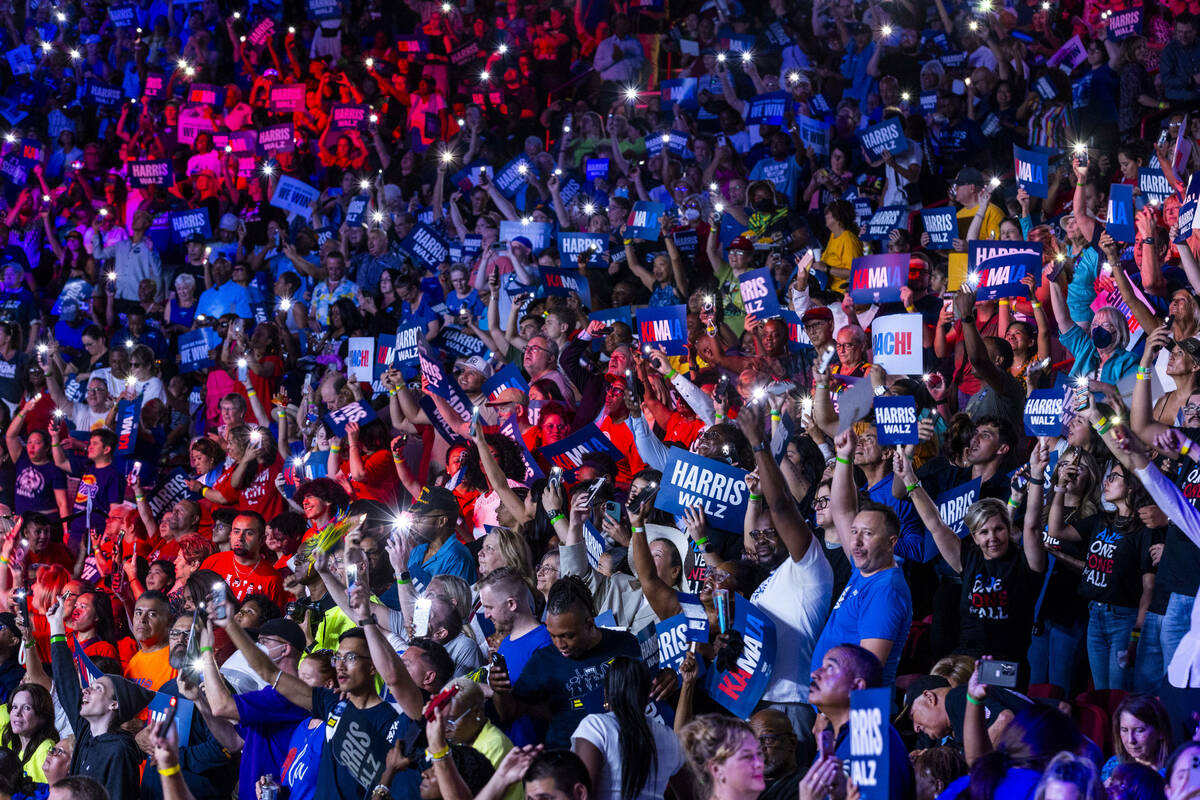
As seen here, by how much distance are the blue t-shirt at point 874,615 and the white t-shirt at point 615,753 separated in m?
0.63

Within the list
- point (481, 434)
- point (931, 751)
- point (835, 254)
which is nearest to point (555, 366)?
point (481, 434)

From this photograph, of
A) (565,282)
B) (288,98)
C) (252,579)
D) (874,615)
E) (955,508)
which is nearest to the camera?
(874,615)

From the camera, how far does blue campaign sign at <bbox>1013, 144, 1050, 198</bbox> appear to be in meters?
9.04

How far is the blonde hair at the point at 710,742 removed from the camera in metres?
3.94

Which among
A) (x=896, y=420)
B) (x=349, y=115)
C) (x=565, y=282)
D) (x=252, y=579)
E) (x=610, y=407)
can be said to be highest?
(x=896, y=420)

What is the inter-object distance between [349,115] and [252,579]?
294 inches

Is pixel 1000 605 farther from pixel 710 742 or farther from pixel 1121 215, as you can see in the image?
pixel 1121 215

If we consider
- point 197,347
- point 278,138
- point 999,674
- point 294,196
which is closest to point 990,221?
point 197,347

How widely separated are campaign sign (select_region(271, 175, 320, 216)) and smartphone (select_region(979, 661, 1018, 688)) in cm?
1048

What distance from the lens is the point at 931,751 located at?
404 centimetres

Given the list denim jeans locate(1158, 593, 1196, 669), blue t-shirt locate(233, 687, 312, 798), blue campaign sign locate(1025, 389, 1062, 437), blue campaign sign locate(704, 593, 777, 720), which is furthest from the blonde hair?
blue campaign sign locate(1025, 389, 1062, 437)

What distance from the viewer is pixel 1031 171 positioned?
907 cm

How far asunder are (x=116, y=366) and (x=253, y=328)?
1.11 meters

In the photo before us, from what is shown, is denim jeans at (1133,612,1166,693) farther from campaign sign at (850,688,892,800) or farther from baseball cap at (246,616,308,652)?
baseball cap at (246,616,308,652)
